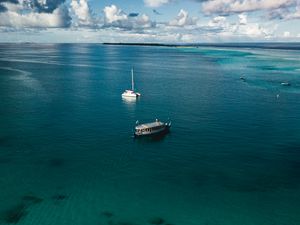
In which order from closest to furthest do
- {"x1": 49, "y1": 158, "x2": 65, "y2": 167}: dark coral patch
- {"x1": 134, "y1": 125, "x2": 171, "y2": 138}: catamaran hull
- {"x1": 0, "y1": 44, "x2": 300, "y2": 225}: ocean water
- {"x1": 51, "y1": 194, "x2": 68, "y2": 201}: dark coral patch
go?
{"x1": 0, "y1": 44, "x2": 300, "y2": 225}: ocean water, {"x1": 51, "y1": 194, "x2": 68, "y2": 201}: dark coral patch, {"x1": 49, "y1": 158, "x2": 65, "y2": 167}: dark coral patch, {"x1": 134, "y1": 125, "x2": 171, "y2": 138}: catamaran hull

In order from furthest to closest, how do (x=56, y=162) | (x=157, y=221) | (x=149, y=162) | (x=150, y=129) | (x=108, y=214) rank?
(x=150, y=129)
(x=149, y=162)
(x=56, y=162)
(x=108, y=214)
(x=157, y=221)

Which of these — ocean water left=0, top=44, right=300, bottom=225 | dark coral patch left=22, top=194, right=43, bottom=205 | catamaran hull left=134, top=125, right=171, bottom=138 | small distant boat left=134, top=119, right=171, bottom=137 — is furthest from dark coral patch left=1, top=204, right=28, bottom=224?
small distant boat left=134, top=119, right=171, bottom=137

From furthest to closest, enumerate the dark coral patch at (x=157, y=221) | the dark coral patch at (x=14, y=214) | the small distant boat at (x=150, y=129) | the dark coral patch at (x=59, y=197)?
1. the small distant boat at (x=150, y=129)
2. the dark coral patch at (x=59, y=197)
3. the dark coral patch at (x=157, y=221)
4. the dark coral patch at (x=14, y=214)

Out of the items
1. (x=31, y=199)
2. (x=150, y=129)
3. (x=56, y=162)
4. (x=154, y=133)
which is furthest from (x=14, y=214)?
(x=154, y=133)

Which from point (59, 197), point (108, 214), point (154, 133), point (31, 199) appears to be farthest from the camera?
point (154, 133)

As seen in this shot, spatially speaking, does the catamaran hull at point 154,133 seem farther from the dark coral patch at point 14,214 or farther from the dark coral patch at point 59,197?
the dark coral patch at point 14,214

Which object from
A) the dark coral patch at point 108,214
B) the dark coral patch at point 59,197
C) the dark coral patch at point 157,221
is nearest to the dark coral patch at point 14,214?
the dark coral patch at point 59,197

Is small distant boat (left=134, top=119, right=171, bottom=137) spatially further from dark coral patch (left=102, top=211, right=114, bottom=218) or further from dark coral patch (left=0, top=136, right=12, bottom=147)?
dark coral patch (left=102, top=211, right=114, bottom=218)

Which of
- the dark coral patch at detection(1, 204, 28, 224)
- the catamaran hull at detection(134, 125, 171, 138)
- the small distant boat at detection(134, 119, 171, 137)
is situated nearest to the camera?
the dark coral patch at detection(1, 204, 28, 224)

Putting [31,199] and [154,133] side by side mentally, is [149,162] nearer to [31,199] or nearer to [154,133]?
[154,133]
